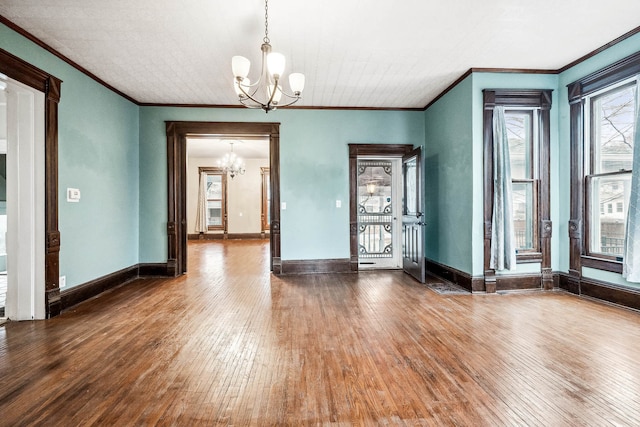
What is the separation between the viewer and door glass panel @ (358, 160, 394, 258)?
19.8 feet

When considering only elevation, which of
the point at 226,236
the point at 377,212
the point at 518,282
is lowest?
the point at 518,282

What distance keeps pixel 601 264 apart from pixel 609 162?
124 centimetres

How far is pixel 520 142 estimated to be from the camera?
4.26 meters

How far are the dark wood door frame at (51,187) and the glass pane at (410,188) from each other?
4743 millimetres

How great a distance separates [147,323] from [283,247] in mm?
2603

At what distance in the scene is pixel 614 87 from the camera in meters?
3.50

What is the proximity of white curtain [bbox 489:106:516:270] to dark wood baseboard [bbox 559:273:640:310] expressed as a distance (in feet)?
2.75

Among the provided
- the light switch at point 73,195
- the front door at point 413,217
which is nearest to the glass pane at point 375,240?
the front door at point 413,217

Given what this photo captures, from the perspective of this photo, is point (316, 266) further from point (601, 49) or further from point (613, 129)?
point (601, 49)

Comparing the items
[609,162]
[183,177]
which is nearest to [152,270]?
[183,177]

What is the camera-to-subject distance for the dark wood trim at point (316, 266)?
5363 mm

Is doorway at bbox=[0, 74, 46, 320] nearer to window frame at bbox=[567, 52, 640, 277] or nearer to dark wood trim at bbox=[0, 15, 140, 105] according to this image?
dark wood trim at bbox=[0, 15, 140, 105]

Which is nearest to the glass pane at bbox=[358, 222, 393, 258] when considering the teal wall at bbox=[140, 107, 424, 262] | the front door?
the front door

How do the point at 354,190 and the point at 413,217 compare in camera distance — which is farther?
the point at 354,190
